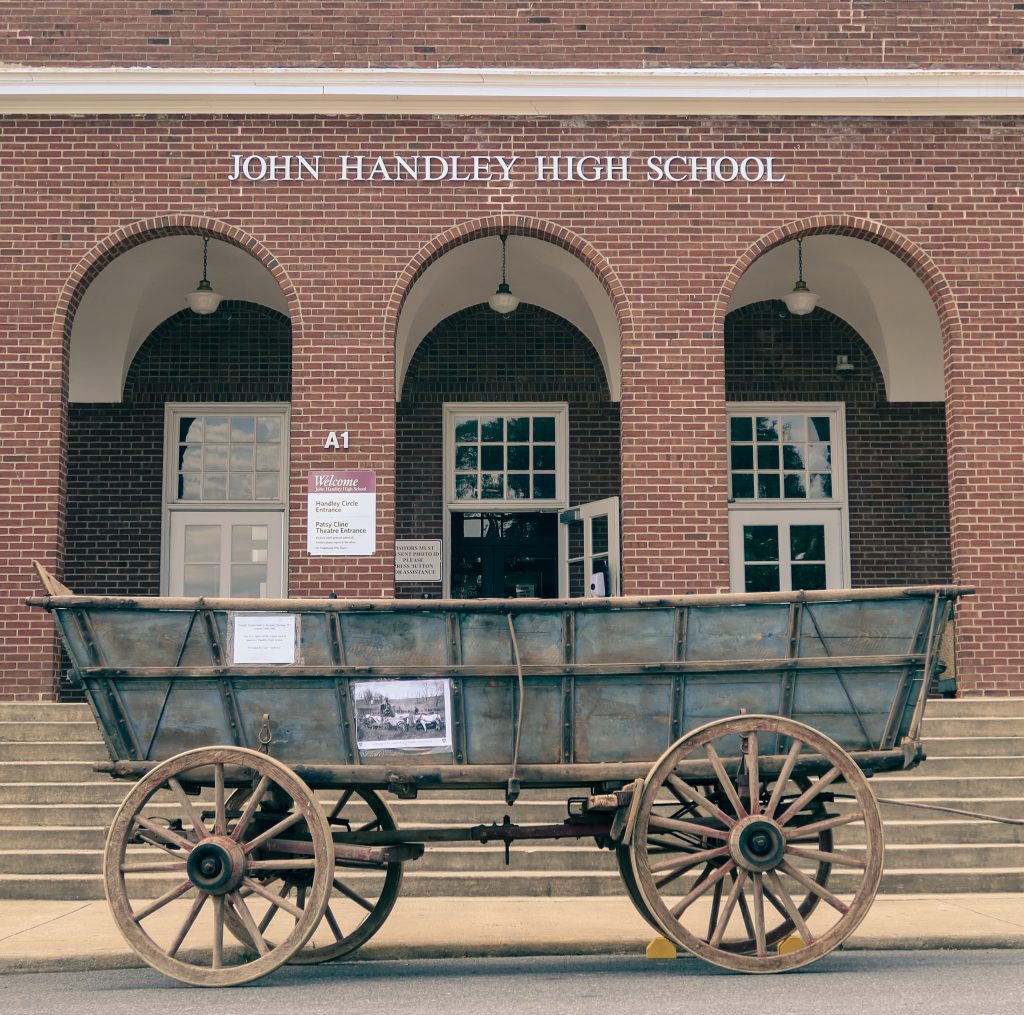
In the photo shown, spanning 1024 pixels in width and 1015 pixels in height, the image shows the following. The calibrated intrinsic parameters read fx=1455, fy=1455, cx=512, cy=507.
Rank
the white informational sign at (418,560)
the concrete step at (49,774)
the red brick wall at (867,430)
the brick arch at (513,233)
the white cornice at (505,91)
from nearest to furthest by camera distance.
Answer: the concrete step at (49,774), the white cornice at (505,91), the brick arch at (513,233), the white informational sign at (418,560), the red brick wall at (867,430)

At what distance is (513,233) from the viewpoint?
505 inches

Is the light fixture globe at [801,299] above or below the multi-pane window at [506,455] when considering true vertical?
above

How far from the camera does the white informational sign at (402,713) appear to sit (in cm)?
710

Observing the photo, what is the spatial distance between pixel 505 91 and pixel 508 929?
24.6ft

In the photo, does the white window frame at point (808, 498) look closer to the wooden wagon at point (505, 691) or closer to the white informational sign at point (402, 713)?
the wooden wagon at point (505, 691)

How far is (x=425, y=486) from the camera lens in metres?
15.8

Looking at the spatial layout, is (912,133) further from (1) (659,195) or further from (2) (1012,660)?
(2) (1012,660)

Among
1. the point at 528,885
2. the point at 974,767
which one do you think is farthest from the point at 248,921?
the point at 974,767

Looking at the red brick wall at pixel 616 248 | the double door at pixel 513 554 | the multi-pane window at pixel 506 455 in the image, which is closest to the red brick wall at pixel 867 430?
the multi-pane window at pixel 506 455

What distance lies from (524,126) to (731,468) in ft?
16.4

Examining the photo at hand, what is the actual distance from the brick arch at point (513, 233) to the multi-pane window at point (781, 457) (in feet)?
12.5

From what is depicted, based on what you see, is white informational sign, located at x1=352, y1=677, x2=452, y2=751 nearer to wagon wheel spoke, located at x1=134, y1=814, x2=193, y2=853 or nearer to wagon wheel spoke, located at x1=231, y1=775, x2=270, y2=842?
wagon wheel spoke, located at x1=231, y1=775, x2=270, y2=842

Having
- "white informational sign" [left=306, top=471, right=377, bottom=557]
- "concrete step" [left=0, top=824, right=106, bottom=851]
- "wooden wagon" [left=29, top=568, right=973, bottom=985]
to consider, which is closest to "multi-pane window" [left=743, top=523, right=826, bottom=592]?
"white informational sign" [left=306, top=471, right=377, bottom=557]

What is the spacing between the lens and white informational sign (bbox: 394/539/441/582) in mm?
15562
